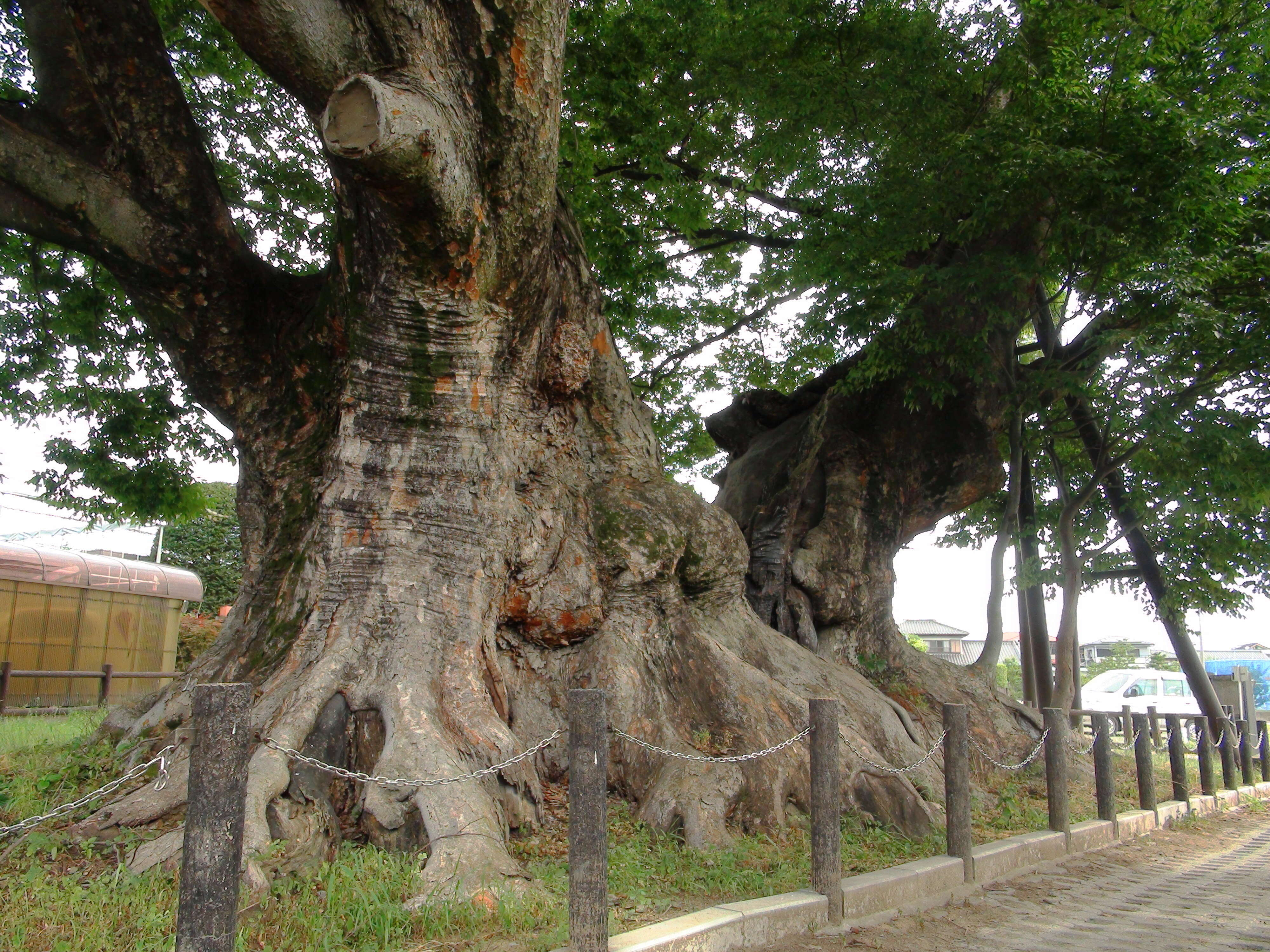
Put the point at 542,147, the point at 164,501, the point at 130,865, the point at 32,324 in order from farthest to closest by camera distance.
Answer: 1. the point at 164,501
2. the point at 32,324
3. the point at 542,147
4. the point at 130,865

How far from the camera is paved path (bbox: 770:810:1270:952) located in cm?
452

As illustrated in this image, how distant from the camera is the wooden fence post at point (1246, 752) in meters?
11.7

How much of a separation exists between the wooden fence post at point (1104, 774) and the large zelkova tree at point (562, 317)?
1473 millimetres

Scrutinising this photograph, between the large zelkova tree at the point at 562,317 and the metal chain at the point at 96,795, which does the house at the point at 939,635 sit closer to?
the large zelkova tree at the point at 562,317

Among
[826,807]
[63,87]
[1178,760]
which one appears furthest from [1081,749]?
[63,87]

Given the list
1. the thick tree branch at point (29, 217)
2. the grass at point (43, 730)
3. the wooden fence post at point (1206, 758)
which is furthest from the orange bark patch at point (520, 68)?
the wooden fence post at point (1206, 758)

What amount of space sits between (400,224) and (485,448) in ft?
5.32

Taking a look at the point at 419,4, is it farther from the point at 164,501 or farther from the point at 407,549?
the point at 164,501

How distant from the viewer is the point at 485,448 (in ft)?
19.9

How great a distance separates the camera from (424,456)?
584cm

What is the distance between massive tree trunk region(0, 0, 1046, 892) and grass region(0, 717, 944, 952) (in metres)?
0.24

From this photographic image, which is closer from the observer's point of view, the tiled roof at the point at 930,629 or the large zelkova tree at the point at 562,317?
the large zelkova tree at the point at 562,317

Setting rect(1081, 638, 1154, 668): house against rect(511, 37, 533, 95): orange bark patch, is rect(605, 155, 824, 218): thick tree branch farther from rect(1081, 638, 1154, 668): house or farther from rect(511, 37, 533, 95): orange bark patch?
rect(1081, 638, 1154, 668): house

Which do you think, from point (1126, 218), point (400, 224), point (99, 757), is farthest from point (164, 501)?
point (1126, 218)
